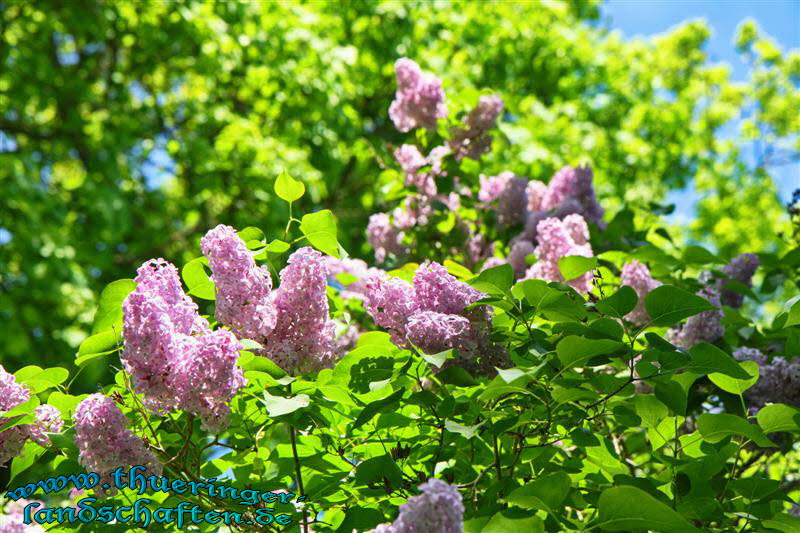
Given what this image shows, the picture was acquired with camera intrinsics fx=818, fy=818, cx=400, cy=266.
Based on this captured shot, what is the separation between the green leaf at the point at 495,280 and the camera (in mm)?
1365

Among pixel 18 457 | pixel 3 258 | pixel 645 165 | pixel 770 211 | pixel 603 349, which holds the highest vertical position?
pixel 770 211

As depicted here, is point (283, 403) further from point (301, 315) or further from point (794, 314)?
point (794, 314)

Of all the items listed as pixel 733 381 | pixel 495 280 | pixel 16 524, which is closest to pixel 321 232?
pixel 495 280

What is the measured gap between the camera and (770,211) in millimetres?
14555

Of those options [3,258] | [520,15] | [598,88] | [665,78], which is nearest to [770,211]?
[665,78]

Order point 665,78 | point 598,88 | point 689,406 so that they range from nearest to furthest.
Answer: point 689,406 → point 598,88 → point 665,78

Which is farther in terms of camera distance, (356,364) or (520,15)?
(520,15)

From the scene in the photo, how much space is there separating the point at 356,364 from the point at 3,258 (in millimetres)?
6201

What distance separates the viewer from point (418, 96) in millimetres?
2670

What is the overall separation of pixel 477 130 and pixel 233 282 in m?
1.57

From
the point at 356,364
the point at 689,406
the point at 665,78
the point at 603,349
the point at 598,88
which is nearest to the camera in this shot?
the point at 603,349

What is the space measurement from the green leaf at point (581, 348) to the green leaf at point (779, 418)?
358 millimetres

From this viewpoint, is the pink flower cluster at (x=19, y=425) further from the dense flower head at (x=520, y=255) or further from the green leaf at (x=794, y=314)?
the dense flower head at (x=520, y=255)

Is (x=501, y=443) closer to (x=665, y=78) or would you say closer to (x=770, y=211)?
(x=770, y=211)
